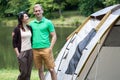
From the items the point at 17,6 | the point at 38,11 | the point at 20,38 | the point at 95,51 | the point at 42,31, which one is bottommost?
the point at 17,6

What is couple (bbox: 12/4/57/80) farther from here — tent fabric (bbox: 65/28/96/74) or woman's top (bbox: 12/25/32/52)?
tent fabric (bbox: 65/28/96/74)

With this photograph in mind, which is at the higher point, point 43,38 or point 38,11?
point 38,11

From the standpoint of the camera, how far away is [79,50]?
6.84 meters

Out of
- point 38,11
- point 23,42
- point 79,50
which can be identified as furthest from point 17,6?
point 79,50

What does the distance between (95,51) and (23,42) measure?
1306 millimetres

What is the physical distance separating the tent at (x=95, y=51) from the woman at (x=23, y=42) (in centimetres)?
68

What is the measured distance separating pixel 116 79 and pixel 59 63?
4.00 feet

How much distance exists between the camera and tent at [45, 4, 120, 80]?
6738mm

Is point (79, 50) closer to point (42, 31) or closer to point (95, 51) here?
point (95, 51)

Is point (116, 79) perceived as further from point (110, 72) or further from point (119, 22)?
point (119, 22)

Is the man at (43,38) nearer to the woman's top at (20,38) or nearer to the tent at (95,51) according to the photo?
the woman's top at (20,38)

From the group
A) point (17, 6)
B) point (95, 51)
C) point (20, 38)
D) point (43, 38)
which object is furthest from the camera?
point (17, 6)

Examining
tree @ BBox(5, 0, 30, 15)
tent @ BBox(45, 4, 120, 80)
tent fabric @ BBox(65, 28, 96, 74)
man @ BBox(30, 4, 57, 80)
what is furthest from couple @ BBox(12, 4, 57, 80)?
tree @ BBox(5, 0, 30, 15)

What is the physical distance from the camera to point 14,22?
53.8 meters
